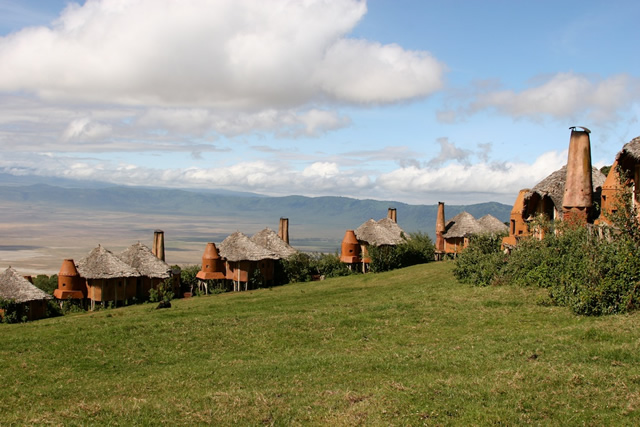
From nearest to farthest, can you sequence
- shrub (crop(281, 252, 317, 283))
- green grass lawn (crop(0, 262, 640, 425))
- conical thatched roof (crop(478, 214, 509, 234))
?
1. green grass lawn (crop(0, 262, 640, 425))
2. shrub (crop(281, 252, 317, 283))
3. conical thatched roof (crop(478, 214, 509, 234))

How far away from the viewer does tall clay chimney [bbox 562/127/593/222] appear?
26641mm

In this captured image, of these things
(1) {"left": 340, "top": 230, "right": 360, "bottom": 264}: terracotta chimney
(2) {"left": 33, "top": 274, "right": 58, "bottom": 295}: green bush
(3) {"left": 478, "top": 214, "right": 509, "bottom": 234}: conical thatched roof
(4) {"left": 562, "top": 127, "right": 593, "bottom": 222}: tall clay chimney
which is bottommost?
(2) {"left": 33, "top": 274, "right": 58, "bottom": 295}: green bush

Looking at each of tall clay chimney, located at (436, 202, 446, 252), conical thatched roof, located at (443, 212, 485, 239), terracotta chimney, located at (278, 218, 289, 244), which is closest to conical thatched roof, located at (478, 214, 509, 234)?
conical thatched roof, located at (443, 212, 485, 239)

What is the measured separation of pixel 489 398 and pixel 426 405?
1.22m

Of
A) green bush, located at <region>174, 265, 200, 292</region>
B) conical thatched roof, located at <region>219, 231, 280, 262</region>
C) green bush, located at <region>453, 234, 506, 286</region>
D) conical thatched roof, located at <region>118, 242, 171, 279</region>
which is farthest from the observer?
green bush, located at <region>174, 265, 200, 292</region>

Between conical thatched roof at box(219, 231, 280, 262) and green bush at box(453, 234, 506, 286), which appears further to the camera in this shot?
conical thatched roof at box(219, 231, 280, 262)

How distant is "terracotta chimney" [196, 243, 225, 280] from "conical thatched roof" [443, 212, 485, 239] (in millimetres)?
24058

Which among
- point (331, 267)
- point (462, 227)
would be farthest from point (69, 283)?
point (462, 227)

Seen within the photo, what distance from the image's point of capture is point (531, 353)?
14023 mm

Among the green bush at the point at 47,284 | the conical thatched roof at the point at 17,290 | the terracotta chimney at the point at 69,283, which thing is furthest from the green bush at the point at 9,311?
the green bush at the point at 47,284

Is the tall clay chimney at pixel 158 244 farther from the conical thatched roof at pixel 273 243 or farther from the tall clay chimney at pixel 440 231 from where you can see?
the tall clay chimney at pixel 440 231

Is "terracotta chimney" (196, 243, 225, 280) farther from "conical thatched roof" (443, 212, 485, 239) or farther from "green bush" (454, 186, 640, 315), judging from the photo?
"green bush" (454, 186, 640, 315)

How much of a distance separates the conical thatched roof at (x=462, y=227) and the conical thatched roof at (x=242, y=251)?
19049 mm

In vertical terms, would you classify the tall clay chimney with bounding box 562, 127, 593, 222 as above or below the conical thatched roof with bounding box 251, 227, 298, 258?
above
